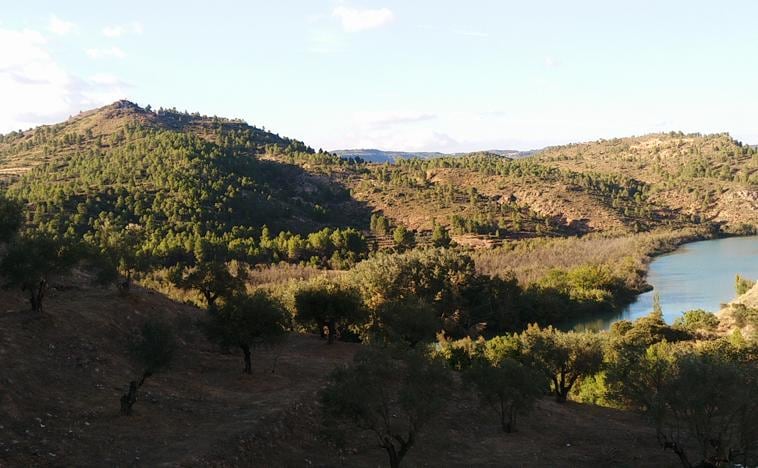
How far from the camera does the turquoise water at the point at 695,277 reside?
101 m

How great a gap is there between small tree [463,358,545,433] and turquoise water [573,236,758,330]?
6554 cm

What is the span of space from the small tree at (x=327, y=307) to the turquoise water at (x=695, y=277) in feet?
188

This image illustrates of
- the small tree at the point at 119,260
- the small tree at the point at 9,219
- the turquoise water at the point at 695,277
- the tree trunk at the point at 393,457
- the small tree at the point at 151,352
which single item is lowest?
the turquoise water at the point at 695,277

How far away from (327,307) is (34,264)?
22.7 m

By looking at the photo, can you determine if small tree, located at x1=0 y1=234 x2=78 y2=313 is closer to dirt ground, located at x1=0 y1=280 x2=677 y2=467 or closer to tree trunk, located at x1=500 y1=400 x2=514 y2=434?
dirt ground, located at x1=0 y1=280 x2=677 y2=467

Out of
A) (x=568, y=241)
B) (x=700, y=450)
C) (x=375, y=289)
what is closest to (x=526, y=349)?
(x=700, y=450)

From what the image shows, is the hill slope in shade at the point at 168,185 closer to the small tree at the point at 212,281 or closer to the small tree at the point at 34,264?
the small tree at the point at 212,281

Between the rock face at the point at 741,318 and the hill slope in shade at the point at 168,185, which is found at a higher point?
the hill slope in shade at the point at 168,185

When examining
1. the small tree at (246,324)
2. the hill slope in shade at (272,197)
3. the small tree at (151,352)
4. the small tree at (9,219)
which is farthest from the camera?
the hill slope in shade at (272,197)

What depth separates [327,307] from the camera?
48.2 metres

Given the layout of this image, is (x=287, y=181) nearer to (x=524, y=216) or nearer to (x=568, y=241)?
(x=524, y=216)

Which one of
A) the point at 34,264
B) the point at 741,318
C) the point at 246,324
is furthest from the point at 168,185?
the point at 741,318

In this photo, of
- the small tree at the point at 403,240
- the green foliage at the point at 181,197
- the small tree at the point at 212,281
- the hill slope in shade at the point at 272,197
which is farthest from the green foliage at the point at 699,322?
the hill slope in shade at the point at 272,197

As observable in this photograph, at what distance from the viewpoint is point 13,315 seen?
3209 cm
